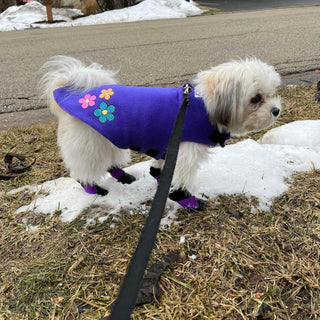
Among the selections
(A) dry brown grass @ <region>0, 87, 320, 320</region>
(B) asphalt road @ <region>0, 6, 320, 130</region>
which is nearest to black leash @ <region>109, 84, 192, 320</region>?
(A) dry brown grass @ <region>0, 87, 320, 320</region>

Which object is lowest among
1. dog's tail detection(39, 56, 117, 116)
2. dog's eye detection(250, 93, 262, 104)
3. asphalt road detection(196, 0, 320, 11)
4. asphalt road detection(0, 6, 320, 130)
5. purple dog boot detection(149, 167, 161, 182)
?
purple dog boot detection(149, 167, 161, 182)

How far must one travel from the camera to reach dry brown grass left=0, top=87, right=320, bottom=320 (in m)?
1.70

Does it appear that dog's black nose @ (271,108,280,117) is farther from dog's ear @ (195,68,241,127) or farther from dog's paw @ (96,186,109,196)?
dog's paw @ (96,186,109,196)

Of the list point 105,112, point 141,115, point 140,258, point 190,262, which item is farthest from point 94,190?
point 140,258

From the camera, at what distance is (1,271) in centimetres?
197

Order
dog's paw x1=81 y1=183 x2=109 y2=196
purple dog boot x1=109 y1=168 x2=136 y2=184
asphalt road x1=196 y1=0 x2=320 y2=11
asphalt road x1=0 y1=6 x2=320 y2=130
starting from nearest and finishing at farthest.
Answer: dog's paw x1=81 y1=183 x2=109 y2=196, purple dog boot x1=109 y1=168 x2=136 y2=184, asphalt road x1=0 y1=6 x2=320 y2=130, asphalt road x1=196 y1=0 x2=320 y2=11

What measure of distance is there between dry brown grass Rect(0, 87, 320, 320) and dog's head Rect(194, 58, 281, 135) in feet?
2.46

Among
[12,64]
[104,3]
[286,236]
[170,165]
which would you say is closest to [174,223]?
[286,236]

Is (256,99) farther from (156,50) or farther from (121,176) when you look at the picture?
(156,50)

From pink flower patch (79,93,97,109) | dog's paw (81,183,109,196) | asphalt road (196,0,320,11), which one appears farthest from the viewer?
asphalt road (196,0,320,11)

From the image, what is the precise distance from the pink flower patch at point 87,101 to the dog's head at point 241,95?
83 cm

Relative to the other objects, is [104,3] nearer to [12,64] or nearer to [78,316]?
[12,64]

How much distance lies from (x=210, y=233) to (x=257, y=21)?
11902 millimetres

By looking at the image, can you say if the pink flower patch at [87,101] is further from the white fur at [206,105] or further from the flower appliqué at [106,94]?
the white fur at [206,105]
